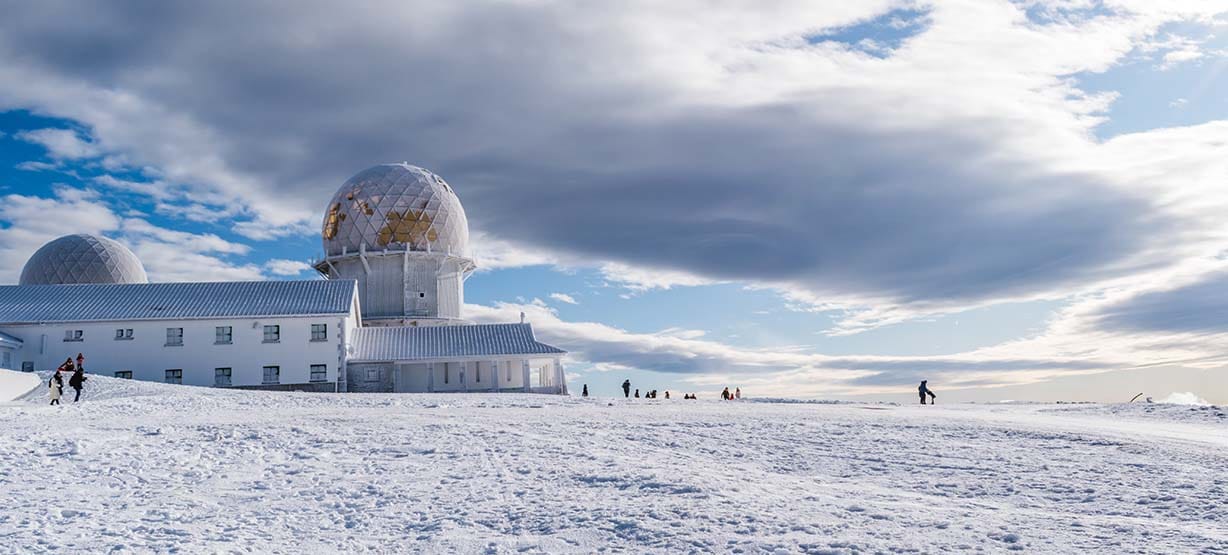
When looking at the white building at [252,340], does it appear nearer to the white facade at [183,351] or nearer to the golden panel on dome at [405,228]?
the white facade at [183,351]

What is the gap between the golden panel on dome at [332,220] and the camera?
61.4 m

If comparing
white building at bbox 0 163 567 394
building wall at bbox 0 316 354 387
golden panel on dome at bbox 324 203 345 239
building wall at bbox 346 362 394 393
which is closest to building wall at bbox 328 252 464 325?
white building at bbox 0 163 567 394

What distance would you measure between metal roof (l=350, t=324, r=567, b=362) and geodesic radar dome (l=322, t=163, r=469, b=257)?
8047mm

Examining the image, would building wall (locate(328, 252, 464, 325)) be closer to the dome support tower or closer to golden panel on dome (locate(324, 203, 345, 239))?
the dome support tower

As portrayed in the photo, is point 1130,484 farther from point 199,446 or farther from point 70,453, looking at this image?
point 70,453

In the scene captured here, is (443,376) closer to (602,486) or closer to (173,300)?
(173,300)

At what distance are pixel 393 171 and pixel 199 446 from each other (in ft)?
149

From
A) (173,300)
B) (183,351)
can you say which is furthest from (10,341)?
(183,351)

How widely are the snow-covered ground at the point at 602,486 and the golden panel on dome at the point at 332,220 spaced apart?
1582 inches

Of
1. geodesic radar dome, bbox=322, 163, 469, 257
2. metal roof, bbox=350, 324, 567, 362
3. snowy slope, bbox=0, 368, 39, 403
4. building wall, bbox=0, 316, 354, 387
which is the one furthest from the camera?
geodesic radar dome, bbox=322, 163, 469, 257

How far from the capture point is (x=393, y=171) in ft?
200

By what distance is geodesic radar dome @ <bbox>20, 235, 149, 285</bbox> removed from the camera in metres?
59.1

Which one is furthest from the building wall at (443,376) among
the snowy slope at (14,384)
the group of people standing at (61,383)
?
the group of people standing at (61,383)

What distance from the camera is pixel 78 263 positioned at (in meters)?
59.2
